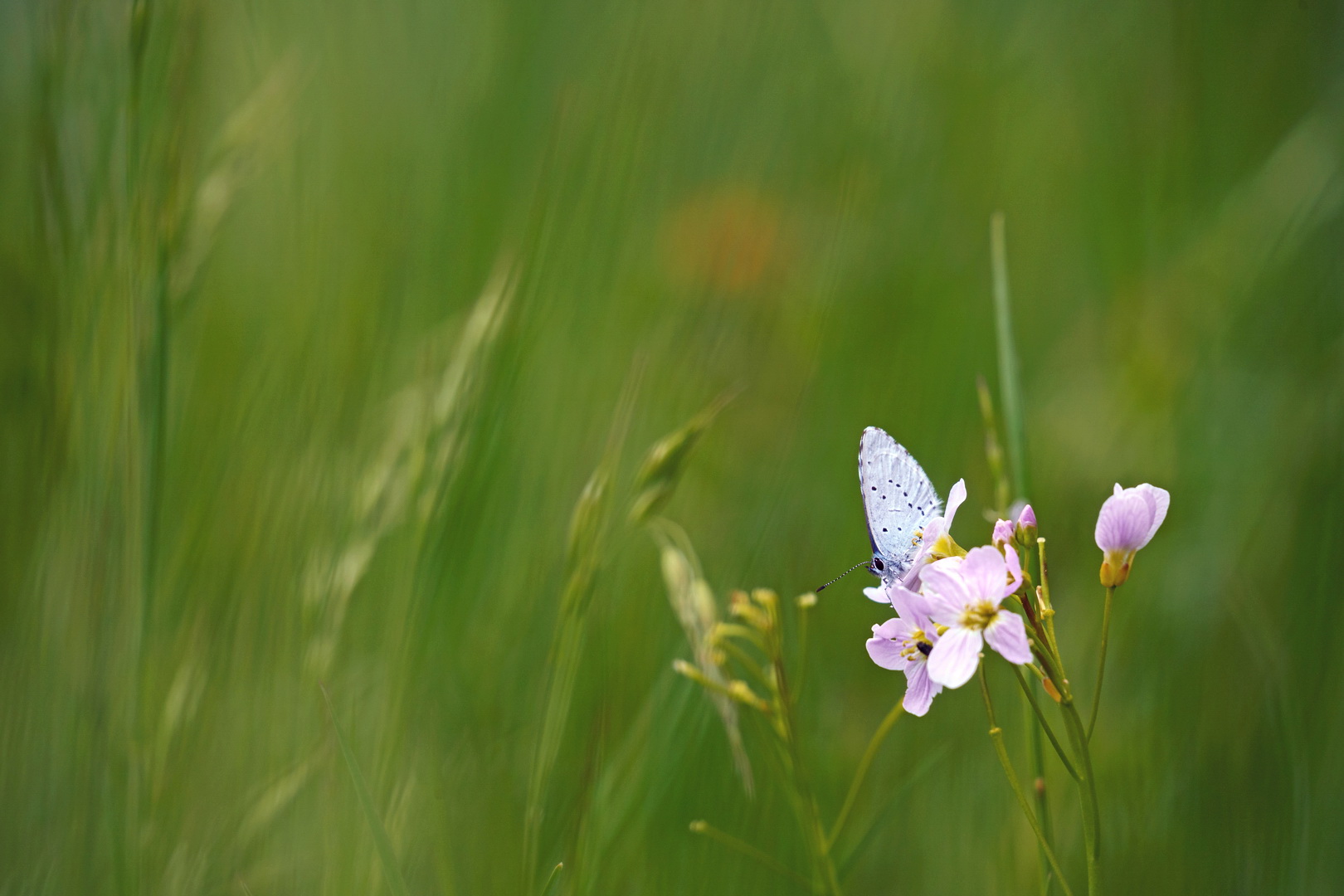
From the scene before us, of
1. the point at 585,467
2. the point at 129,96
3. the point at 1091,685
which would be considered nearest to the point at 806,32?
the point at 585,467

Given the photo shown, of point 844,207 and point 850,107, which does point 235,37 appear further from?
point 844,207

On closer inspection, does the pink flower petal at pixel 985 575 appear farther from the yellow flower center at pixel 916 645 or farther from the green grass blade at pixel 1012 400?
the green grass blade at pixel 1012 400

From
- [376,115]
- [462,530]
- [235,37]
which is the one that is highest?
[235,37]

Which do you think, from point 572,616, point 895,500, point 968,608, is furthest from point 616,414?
point 968,608

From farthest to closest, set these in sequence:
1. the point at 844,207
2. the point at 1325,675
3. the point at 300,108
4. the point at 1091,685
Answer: the point at 300,108
the point at 1091,685
the point at 844,207
the point at 1325,675

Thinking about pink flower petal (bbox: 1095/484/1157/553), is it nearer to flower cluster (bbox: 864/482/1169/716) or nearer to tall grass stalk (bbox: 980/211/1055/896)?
flower cluster (bbox: 864/482/1169/716)

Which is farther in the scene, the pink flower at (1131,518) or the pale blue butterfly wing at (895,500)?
the pale blue butterfly wing at (895,500)

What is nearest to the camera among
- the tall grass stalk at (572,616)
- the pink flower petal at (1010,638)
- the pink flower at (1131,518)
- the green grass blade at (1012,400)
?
the pink flower petal at (1010,638)

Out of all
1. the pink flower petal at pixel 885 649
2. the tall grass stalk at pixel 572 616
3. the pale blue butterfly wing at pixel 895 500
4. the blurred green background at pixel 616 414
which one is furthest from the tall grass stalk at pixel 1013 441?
the tall grass stalk at pixel 572 616

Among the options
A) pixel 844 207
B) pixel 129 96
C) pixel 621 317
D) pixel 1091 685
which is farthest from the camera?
pixel 621 317
